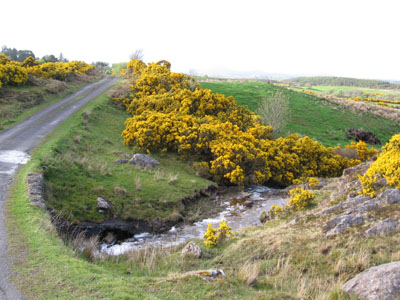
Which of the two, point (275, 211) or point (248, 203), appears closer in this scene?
point (275, 211)

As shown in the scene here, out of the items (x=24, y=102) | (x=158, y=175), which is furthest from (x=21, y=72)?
(x=158, y=175)

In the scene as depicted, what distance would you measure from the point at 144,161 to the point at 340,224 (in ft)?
44.0

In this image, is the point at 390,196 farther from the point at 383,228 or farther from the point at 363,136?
the point at 363,136

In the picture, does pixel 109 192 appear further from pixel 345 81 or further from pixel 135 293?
pixel 345 81

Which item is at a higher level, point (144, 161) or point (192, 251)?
point (144, 161)

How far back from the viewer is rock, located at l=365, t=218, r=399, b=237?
994 centimetres

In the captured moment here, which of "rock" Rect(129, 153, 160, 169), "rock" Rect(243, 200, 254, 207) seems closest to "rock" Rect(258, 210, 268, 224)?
"rock" Rect(243, 200, 254, 207)

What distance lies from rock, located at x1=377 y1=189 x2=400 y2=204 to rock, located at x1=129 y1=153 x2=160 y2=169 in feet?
44.4

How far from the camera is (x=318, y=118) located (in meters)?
46.7

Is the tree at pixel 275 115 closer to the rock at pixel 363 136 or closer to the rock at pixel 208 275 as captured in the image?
the rock at pixel 363 136

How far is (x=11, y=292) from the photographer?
649cm

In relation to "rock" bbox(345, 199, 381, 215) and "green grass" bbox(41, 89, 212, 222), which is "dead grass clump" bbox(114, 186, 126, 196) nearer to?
"green grass" bbox(41, 89, 212, 222)

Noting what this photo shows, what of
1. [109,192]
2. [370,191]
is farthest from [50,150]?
[370,191]

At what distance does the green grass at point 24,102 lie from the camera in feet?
80.2
